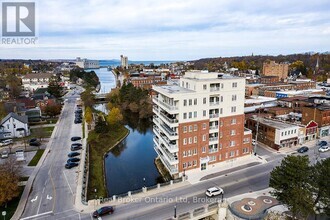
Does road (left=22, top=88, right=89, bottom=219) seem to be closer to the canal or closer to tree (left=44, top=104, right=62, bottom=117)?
the canal

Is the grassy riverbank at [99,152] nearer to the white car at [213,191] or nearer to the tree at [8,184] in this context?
the tree at [8,184]

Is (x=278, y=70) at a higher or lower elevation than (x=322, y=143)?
higher

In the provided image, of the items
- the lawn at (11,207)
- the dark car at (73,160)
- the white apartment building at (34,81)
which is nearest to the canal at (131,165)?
the dark car at (73,160)

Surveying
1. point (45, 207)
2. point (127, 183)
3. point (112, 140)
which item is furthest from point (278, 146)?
point (45, 207)

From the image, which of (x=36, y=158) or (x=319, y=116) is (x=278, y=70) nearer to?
(x=319, y=116)

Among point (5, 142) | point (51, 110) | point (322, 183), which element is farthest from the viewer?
point (51, 110)

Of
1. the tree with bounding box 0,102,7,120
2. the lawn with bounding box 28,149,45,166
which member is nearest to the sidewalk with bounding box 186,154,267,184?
the lawn with bounding box 28,149,45,166

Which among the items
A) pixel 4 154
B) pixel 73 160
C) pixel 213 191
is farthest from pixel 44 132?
pixel 213 191

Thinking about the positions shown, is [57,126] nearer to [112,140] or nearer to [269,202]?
[112,140]
